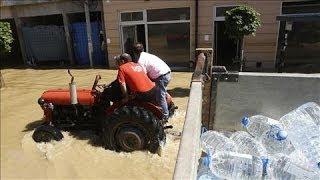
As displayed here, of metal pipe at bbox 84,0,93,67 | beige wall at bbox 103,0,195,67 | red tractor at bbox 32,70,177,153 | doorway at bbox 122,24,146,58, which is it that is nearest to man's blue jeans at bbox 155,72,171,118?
red tractor at bbox 32,70,177,153

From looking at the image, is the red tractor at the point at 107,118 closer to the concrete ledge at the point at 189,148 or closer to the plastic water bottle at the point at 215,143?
the plastic water bottle at the point at 215,143

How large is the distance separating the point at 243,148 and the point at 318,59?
30.8 feet

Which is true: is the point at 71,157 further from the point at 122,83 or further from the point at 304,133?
the point at 304,133

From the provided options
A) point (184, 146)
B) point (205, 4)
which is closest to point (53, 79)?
point (205, 4)

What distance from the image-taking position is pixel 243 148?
3.91m

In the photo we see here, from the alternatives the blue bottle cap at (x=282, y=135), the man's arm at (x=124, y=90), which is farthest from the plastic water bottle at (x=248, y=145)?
the man's arm at (x=124, y=90)

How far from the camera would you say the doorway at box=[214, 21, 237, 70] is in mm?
12742

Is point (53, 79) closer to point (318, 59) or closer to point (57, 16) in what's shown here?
point (57, 16)

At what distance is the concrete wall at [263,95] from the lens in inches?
166

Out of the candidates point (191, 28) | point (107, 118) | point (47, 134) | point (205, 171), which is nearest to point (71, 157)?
point (47, 134)

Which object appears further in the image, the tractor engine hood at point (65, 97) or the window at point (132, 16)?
the window at point (132, 16)

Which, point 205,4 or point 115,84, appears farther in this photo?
point 205,4

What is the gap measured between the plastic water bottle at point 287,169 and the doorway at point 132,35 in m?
10.8

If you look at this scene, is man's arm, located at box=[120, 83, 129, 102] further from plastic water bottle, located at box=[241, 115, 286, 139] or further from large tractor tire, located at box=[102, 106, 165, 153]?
plastic water bottle, located at box=[241, 115, 286, 139]
